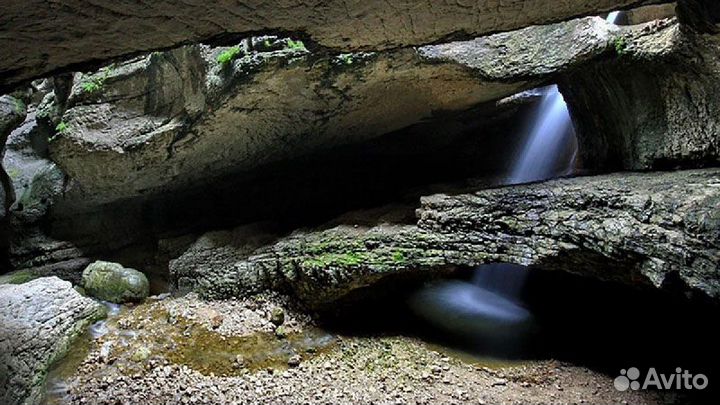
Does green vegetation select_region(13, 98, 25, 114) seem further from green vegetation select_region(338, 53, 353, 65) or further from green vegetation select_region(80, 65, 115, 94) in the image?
green vegetation select_region(338, 53, 353, 65)

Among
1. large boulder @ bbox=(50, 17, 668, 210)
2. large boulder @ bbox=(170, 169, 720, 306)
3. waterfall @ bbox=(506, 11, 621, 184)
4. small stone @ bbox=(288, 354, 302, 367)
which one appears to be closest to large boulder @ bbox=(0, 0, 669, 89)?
large boulder @ bbox=(170, 169, 720, 306)

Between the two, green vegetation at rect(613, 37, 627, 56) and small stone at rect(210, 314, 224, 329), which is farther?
small stone at rect(210, 314, 224, 329)

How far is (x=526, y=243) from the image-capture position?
5188 mm

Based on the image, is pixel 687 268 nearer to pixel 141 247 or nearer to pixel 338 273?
pixel 338 273

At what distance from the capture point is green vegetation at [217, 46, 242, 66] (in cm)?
616

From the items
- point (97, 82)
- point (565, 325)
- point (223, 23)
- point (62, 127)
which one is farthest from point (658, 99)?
point (62, 127)

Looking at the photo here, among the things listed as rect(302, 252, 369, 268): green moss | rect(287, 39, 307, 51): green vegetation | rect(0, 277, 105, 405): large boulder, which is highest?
rect(287, 39, 307, 51): green vegetation

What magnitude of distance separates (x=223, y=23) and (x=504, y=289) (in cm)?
701

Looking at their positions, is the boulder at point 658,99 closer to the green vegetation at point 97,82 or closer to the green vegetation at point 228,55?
the green vegetation at point 228,55

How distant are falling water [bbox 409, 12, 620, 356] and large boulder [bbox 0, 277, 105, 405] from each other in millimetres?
5371

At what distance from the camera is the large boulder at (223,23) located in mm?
2510

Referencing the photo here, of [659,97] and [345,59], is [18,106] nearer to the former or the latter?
[345,59]

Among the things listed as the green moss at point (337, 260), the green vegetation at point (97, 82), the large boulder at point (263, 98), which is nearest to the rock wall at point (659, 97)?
the large boulder at point (263, 98)

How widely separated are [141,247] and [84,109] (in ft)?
13.0
